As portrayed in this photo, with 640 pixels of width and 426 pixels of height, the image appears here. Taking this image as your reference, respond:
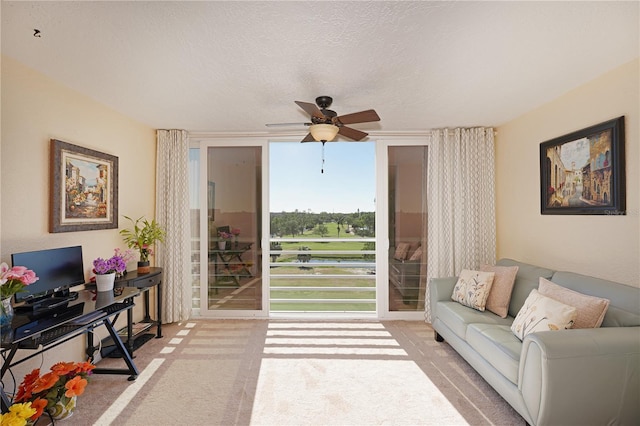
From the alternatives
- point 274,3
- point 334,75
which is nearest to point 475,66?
point 334,75

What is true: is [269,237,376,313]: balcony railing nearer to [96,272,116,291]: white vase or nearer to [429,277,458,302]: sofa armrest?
[429,277,458,302]: sofa armrest

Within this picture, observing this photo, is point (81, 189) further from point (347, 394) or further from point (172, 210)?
point (347, 394)

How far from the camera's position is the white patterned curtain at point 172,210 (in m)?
3.77

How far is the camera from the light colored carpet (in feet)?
6.72

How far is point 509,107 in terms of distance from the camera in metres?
3.05

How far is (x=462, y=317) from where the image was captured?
266 centimetres

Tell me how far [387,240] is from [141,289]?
9.55 ft

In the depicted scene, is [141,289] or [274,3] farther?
[141,289]

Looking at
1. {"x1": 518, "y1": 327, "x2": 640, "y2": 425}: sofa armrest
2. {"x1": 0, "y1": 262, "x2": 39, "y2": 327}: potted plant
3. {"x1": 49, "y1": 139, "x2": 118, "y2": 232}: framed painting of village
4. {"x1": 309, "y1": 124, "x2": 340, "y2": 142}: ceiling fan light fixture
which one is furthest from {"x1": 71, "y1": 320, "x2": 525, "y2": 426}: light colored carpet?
{"x1": 309, "y1": 124, "x2": 340, "y2": 142}: ceiling fan light fixture

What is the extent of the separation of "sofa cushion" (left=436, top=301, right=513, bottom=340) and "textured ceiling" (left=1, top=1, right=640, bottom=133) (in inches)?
79.8

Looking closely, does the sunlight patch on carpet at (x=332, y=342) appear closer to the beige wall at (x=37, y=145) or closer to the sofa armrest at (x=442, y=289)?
the sofa armrest at (x=442, y=289)

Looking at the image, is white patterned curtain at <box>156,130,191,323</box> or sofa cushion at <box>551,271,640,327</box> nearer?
sofa cushion at <box>551,271,640,327</box>

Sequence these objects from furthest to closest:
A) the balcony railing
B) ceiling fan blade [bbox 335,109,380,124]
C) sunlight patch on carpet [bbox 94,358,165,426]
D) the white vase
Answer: the balcony railing < the white vase < ceiling fan blade [bbox 335,109,380,124] < sunlight patch on carpet [bbox 94,358,165,426]

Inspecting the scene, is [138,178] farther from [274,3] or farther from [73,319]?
[274,3]
